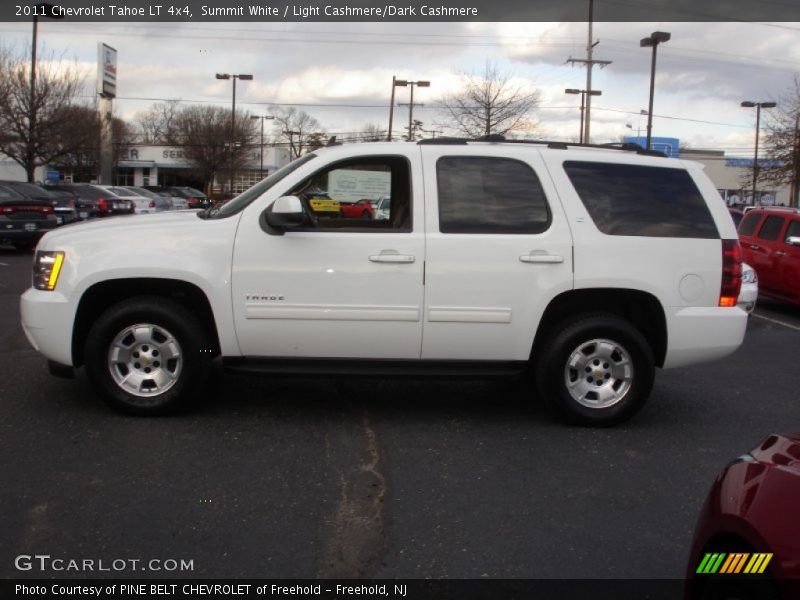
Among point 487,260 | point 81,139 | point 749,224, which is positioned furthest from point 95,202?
point 487,260

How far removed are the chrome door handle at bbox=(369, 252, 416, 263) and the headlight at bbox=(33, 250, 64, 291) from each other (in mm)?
2137

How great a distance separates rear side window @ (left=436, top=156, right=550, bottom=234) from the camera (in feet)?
17.6

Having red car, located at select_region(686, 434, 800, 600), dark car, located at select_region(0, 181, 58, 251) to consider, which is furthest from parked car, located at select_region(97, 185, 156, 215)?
red car, located at select_region(686, 434, 800, 600)

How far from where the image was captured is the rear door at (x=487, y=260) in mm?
5273

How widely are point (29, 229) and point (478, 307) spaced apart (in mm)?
15380

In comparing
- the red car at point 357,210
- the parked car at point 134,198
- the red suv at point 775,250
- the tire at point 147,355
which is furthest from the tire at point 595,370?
the parked car at point 134,198

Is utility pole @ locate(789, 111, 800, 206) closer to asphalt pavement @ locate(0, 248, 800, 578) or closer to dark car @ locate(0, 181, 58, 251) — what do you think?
dark car @ locate(0, 181, 58, 251)

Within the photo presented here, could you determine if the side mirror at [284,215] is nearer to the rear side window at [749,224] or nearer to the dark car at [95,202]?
the rear side window at [749,224]

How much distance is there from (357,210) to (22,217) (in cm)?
1450

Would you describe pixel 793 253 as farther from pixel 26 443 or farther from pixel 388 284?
pixel 26 443

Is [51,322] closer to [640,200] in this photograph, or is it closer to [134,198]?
[640,200]

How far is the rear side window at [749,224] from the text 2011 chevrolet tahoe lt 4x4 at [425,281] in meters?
8.43

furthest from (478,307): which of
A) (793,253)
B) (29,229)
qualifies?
(29,229)

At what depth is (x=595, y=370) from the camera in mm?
5504
